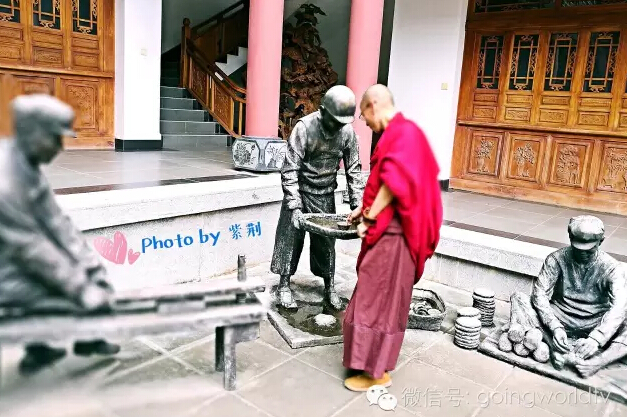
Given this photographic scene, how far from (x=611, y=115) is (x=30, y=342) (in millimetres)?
7466

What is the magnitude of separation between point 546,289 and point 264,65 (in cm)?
423

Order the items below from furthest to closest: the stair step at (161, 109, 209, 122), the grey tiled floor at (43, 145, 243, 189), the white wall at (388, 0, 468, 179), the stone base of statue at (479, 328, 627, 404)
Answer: the stair step at (161, 109, 209, 122)
the white wall at (388, 0, 468, 179)
the grey tiled floor at (43, 145, 243, 189)
the stone base of statue at (479, 328, 627, 404)

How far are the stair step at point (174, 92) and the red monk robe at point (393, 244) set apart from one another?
8.06 meters

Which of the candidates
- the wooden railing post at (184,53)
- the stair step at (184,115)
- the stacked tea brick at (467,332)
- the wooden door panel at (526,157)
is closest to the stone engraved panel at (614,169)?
the wooden door panel at (526,157)

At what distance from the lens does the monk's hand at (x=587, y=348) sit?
3.46 metres

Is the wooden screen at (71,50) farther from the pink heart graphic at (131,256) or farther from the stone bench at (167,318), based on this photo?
the stone bench at (167,318)

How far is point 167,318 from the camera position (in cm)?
225

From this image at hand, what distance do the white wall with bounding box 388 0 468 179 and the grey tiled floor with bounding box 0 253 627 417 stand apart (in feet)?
16.0

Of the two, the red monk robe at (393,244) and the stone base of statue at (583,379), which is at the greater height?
the red monk robe at (393,244)

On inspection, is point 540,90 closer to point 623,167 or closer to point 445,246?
point 623,167

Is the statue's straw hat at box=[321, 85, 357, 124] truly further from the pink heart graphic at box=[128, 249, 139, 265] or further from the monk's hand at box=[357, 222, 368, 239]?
the pink heart graphic at box=[128, 249, 139, 265]

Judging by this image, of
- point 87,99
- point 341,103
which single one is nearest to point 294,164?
point 341,103

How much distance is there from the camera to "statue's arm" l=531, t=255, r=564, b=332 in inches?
146

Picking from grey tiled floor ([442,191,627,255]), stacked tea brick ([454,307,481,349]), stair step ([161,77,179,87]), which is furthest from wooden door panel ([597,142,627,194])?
stair step ([161,77,179,87])
